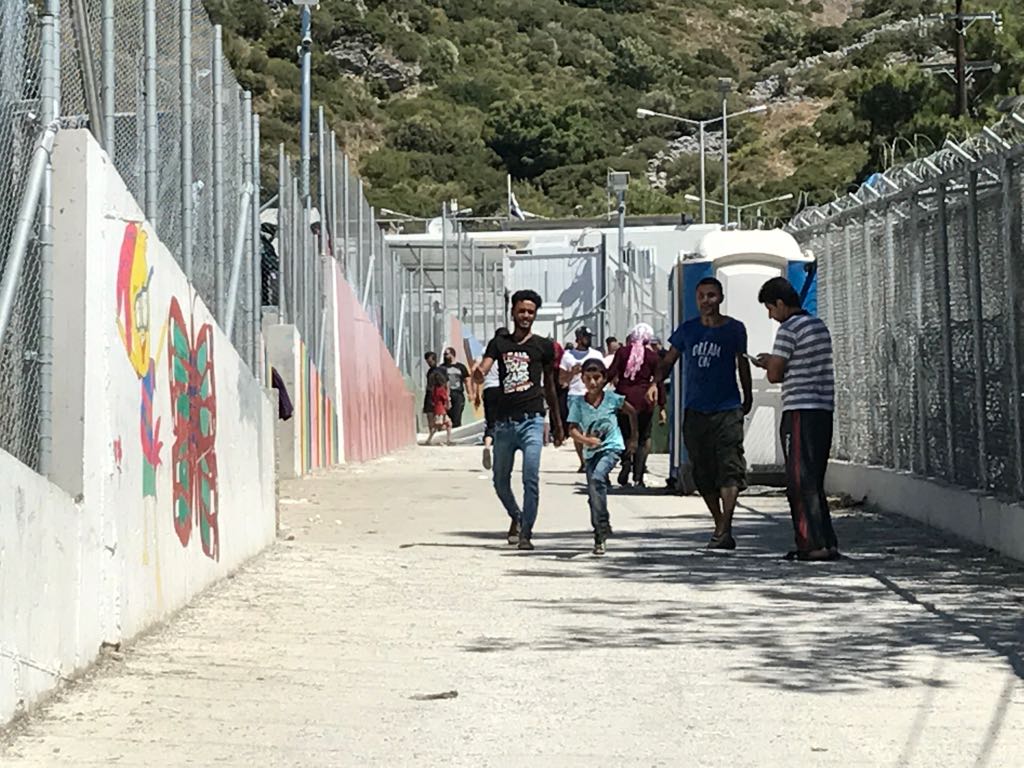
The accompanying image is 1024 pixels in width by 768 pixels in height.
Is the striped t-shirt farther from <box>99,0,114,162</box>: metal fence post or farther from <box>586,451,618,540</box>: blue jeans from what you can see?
<box>99,0,114,162</box>: metal fence post

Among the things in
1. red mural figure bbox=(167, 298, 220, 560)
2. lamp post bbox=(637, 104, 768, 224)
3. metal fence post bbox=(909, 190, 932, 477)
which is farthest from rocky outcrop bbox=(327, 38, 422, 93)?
red mural figure bbox=(167, 298, 220, 560)

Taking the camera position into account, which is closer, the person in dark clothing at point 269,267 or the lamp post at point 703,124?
the person in dark clothing at point 269,267

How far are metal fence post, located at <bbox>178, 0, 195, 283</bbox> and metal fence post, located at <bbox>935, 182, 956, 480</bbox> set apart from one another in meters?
5.33

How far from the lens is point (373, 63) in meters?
111

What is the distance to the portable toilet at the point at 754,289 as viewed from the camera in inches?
730

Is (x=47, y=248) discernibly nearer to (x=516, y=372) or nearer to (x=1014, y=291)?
(x=516, y=372)

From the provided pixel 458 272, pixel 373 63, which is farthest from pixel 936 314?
pixel 373 63

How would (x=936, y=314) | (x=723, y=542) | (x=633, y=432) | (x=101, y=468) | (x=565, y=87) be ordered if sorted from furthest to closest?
(x=565, y=87), (x=633, y=432), (x=936, y=314), (x=723, y=542), (x=101, y=468)

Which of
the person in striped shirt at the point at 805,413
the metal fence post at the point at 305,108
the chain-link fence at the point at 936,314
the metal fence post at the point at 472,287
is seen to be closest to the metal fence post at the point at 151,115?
the person in striped shirt at the point at 805,413

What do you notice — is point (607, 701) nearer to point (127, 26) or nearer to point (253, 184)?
point (127, 26)

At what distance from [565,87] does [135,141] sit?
109600 millimetres

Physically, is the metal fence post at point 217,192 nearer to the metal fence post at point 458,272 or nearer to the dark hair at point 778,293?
the dark hair at point 778,293

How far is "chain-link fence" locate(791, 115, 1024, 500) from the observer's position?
486 inches

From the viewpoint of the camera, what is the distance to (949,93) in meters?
53.5
